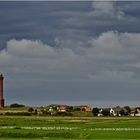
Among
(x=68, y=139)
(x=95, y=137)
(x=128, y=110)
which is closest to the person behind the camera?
(x=68, y=139)

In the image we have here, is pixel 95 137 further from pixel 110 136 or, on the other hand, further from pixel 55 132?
pixel 55 132

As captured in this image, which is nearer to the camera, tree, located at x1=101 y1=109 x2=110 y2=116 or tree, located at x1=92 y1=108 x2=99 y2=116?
tree, located at x1=92 y1=108 x2=99 y2=116

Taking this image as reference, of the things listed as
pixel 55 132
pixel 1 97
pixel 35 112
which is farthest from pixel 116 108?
pixel 55 132

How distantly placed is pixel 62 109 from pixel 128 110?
1755 cm

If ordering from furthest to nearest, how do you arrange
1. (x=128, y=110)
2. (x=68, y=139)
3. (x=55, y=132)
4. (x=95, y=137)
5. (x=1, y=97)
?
(x=128, y=110), (x=1, y=97), (x=55, y=132), (x=95, y=137), (x=68, y=139)

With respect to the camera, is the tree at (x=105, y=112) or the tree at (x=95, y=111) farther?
the tree at (x=105, y=112)

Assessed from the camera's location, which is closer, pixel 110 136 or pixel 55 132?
pixel 110 136

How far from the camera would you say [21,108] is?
487ft

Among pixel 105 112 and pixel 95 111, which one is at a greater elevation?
pixel 95 111

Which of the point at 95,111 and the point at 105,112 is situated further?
the point at 105,112

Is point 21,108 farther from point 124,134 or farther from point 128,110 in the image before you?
point 124,134

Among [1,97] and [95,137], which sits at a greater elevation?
[1,97]

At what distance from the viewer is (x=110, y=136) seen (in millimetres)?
56375

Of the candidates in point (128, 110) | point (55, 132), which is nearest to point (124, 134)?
point (55, 132)
